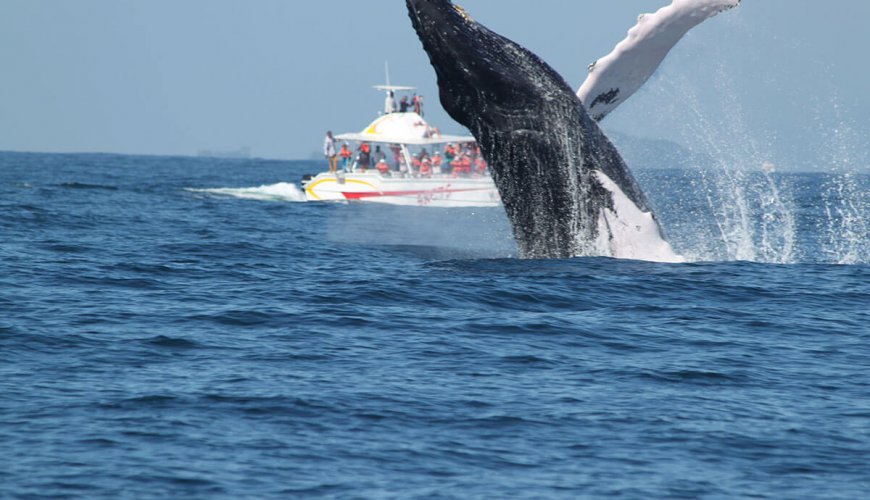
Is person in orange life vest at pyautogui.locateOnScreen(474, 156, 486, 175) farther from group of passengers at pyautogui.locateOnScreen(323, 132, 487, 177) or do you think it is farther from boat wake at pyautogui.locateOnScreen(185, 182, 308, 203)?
boat wake at pyautogui.locateOnScreen(185, 182, 308, 203)

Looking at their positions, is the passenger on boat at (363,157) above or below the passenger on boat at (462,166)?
above

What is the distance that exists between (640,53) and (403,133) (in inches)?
1214

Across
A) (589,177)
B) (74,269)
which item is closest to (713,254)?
(589,177)

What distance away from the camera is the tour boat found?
38625 mm

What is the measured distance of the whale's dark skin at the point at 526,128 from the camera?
34.9 feet

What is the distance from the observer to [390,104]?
4453cm

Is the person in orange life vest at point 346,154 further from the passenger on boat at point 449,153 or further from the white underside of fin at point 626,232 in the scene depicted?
the white underside of fin at point 626,232

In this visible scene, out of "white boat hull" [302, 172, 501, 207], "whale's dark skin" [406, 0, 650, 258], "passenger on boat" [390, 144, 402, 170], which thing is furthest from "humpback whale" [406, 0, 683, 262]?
"passenger on boat" [390, 144, 402, 170]

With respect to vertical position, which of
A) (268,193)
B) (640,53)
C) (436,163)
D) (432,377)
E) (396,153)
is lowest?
(432,377)

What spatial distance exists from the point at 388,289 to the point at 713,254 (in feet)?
17.8

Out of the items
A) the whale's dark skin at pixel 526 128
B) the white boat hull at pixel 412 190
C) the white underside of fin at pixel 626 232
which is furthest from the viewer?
the white boat hull at pixel 412 190

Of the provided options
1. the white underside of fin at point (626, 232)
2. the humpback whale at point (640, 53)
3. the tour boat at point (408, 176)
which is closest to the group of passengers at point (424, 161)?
the tour boat at point (408, 176)

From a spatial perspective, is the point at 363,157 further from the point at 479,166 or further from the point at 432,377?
the point at 432,377

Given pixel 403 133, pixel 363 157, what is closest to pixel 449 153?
pixel 403 133
